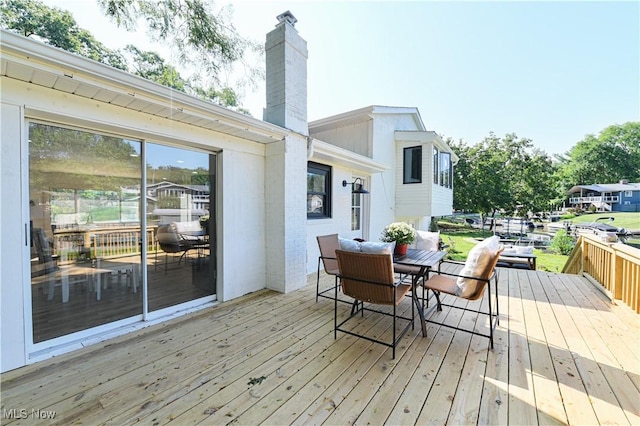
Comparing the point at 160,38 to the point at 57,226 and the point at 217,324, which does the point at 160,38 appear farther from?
the point at 217,324

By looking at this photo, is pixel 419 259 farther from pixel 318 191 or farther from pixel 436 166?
pixel 436 166

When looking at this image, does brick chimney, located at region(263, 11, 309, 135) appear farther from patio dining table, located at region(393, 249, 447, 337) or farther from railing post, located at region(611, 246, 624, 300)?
railing post, located at region(611, 246, 624, 300)

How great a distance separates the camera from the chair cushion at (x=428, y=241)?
4.18 metres

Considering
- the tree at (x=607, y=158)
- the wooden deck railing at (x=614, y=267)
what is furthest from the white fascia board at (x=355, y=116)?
the tree at (x=607, y=158)

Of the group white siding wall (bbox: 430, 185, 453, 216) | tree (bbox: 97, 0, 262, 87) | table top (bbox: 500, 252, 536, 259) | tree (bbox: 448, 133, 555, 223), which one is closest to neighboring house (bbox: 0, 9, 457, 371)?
tree (bbox: 97, 0, 262, 87)

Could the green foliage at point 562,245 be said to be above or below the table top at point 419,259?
below

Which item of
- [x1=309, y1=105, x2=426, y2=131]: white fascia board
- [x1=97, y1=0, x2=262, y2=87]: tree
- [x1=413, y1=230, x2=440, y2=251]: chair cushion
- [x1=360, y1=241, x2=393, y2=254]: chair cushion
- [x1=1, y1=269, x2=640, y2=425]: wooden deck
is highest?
[x1=97, y1=0, x2=262, y2=87]: tree

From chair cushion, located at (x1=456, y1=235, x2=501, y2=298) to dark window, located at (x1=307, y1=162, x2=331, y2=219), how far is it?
3.37m

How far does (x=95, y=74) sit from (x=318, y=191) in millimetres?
4160

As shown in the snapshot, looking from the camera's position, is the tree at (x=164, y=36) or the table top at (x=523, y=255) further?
the table top at (x=523, y=255)

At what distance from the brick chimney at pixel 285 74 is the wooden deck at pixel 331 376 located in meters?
3.16

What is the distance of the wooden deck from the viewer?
1.74m

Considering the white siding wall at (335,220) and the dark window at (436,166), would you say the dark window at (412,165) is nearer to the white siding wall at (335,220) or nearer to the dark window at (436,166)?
the dark window at (436,166)

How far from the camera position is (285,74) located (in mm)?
4180
